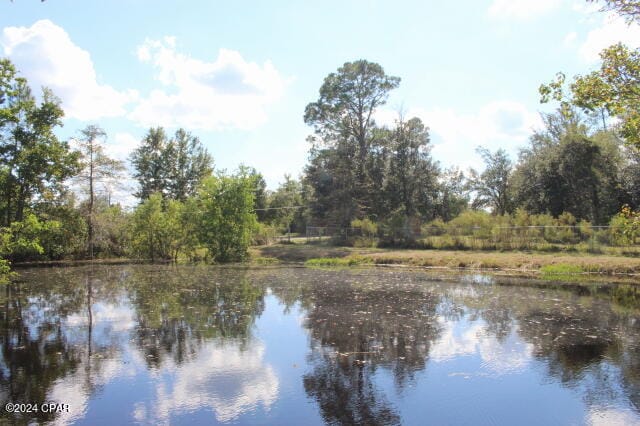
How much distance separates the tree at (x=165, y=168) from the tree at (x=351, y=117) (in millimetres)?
23304

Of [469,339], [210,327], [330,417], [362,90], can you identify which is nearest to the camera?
[330,417]

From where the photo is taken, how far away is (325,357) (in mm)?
9836

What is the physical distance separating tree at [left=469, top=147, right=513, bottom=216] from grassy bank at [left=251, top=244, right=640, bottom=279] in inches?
906

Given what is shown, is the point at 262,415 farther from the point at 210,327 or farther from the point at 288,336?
the point at 210,327

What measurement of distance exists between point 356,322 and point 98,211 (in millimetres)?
33081

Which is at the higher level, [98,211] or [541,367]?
[98,211]

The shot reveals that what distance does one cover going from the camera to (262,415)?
22.4 ft

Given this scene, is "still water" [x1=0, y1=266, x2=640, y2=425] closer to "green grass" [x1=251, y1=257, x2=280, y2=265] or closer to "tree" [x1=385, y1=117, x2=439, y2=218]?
"green grass" [x1=251, y1=257, x2=280, y2=265]

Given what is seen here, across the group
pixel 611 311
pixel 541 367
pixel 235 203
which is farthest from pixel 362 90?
pixel 541 367

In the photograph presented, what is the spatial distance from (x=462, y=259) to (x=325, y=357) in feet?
71.3

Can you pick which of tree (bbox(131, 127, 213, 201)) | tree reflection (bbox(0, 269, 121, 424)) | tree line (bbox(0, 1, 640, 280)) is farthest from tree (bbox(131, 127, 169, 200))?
→ tree reflection (bbox(0, 269, 121, 424))

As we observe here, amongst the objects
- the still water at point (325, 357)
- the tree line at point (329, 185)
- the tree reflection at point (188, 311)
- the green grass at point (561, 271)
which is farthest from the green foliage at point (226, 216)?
the green grass at point (561, 271)

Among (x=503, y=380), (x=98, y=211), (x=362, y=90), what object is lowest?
(x=503, y=380)

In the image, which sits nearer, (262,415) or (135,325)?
(262,415)
